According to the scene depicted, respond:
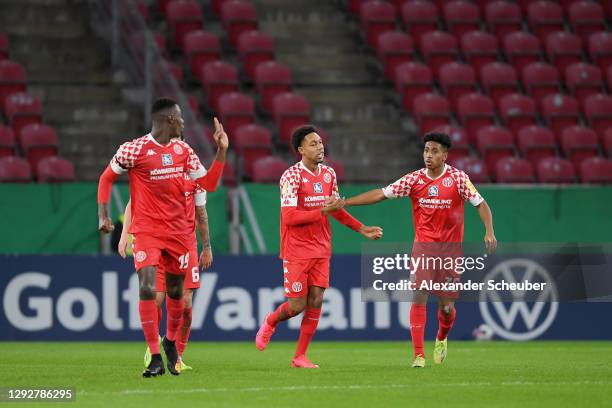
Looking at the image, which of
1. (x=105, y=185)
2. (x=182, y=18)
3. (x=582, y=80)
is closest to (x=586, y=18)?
(x=582, y=80)

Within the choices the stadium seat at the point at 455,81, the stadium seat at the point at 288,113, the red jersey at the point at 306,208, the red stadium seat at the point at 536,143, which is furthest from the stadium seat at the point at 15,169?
the red stadium seat at the point at 536,143

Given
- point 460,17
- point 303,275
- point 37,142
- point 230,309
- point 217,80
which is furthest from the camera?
point 460,17

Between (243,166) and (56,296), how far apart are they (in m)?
4.84

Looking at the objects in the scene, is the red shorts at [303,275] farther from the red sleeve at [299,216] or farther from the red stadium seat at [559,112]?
the red stadium seat at [559,112]

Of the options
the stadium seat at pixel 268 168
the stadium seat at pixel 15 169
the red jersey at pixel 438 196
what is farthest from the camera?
the stadium seat at pixel 268 168

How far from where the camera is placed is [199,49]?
75.4ft

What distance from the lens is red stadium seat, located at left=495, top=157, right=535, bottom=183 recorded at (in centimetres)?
2070

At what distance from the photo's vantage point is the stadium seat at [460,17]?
24.8 m

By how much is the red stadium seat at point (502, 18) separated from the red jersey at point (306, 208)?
14.0 meters

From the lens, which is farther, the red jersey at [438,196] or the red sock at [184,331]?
the red jersey at [438,196]

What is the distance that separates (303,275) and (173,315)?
1.41 meters

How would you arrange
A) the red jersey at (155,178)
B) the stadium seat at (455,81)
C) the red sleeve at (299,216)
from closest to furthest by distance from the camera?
1. the red jersey at (155,178)
2. the red sleeve at (299,216)
3. the stadium seat at (455,81)

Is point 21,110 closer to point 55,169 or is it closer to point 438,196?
point 55,169

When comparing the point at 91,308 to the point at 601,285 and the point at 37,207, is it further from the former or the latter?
the point at 601,285
